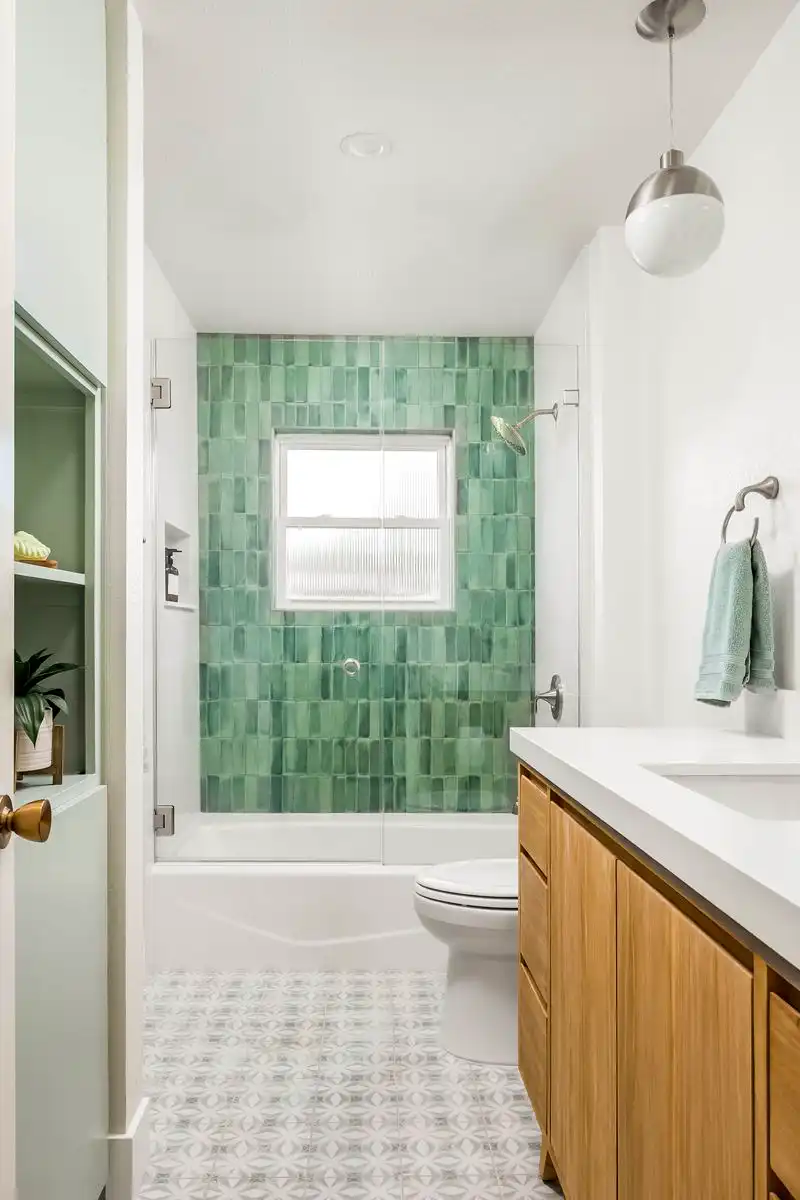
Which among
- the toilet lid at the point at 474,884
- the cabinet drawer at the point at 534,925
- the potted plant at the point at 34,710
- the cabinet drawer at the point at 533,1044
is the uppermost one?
the potted plant at the point at 34,710

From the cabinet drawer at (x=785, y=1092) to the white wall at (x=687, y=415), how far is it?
136 centimetres

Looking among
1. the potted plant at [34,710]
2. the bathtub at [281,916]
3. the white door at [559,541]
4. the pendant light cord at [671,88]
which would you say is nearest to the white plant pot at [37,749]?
the potted plant at [34,710]

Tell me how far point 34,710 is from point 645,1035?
988 millimetres

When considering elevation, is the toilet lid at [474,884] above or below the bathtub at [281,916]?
above

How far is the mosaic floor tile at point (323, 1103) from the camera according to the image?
6.21 ft

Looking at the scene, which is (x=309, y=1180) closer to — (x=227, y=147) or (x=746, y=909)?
(x=746, y=909)

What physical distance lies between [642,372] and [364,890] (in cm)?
199

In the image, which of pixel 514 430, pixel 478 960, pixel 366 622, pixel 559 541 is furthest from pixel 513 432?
pixel 478 960

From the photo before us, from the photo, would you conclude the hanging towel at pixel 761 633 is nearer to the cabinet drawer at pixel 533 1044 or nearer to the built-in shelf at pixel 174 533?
the cabinet drawer at pixel 533 1044

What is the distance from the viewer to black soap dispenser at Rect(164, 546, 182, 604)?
3432mm

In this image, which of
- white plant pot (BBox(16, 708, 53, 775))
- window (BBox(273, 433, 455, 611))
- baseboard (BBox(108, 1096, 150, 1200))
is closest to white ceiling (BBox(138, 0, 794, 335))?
window (BBox(273, 433, 455, 611))

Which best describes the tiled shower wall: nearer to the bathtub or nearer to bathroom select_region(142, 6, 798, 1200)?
bathroom select_region(142, 6, 798, 1200)

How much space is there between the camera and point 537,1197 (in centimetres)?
182

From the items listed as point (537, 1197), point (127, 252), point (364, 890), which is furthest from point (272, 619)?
point (537, 1197)
